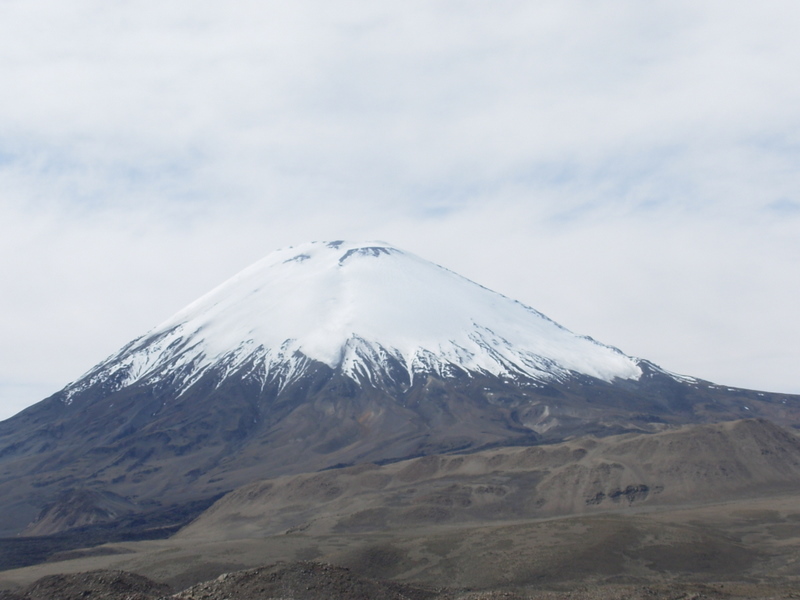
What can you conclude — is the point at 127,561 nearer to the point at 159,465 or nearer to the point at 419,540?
the point at 419,540

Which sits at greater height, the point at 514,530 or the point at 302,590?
the point at 514,530

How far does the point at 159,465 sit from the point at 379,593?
162143 mm

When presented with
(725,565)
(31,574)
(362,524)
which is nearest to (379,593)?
(725,565)

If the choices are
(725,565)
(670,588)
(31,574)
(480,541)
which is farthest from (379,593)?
(31,574)

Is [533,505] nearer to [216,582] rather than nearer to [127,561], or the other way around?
[127,561]

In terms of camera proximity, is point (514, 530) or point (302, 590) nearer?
point (302, 590)

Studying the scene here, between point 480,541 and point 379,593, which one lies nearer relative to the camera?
point 379,593

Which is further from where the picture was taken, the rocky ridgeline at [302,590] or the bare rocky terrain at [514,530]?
the bare rocky terrain at [514,530]

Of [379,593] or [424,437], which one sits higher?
[424,437]

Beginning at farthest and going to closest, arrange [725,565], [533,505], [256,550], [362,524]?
[533,505], [362,524], [256,550], [725,565]

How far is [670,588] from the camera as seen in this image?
4503 centimetres

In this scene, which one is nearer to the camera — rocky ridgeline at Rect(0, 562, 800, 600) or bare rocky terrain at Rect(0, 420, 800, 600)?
rocky ridgeline at Rect(0, 562, 800, 600)

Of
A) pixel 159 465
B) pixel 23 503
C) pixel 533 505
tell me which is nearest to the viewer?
pixel 533 505

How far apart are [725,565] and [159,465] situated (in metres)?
151
